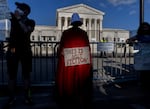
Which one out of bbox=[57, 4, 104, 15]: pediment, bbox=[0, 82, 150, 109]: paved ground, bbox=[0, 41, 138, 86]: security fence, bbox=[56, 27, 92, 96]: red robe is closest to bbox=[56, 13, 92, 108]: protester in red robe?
bbox=[56, 27, 92, 96]: red robe

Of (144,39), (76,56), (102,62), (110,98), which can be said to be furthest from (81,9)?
(76,56)

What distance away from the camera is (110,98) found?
6543 millimetres

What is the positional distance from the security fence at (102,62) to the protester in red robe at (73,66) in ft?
9.80

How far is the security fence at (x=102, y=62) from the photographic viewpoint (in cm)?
824

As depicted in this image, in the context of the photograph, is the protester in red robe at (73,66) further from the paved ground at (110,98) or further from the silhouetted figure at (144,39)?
the silhouetted figure at (144,39)

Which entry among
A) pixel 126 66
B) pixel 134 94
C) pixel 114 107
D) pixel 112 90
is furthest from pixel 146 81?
pixel 126 66

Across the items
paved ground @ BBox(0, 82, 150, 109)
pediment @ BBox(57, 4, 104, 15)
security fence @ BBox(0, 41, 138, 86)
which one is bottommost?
paved ground @ BBox(0, 82, 150, 109)

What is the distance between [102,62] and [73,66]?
217 inches

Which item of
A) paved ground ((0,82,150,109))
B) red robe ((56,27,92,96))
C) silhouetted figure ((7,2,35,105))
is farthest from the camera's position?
paved ground ((0,82,150,109))

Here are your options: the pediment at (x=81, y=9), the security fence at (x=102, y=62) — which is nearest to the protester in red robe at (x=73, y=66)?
the security fence at (x=102, y=62)

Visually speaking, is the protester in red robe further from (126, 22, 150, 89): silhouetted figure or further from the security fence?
the security fence

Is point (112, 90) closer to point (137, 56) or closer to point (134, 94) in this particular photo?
point (134, 94)

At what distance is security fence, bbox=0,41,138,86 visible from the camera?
324 inches

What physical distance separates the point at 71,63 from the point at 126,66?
5182mm
